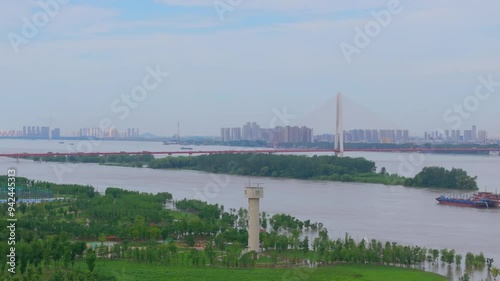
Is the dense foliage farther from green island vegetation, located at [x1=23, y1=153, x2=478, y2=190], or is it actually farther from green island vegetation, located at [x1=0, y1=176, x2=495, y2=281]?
green island vegetation, located at [x1=0, y1=176, x2=495, y2=281]

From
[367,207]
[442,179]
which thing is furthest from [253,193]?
[442,179]

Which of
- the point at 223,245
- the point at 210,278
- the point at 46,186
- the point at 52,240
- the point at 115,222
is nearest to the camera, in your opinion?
the point at 210,278

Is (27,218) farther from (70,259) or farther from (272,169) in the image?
(272,169)

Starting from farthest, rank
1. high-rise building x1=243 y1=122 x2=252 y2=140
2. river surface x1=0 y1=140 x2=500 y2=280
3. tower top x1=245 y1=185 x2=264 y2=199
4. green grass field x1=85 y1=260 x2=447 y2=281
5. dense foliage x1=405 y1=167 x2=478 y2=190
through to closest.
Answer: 1. high-rise building x1=243 y1=122 x2=252 y2=140
2. dense foliage x1=405 y1=167 x2=478 y2=190
3. river surface x1=0 y1=140 x2=500 y2=280
4. tower top x1=245 y1=185 x2=264 y2=199
5. green grass field x1=85 y1=260 x2=447 y2=281

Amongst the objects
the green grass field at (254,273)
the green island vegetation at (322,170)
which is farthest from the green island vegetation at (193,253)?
the green island vegetation at (322,170)

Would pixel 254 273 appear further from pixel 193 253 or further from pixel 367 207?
pixel 367 207

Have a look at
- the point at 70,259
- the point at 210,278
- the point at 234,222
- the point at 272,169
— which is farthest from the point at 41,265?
the point at 272,169

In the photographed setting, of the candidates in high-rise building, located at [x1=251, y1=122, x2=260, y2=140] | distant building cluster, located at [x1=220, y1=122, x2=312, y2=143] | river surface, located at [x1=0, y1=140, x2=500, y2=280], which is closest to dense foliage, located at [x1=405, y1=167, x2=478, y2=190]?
river surface, located at [x1=0, y1=140, x2=500, y2=280]
